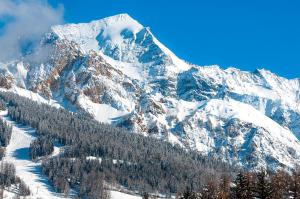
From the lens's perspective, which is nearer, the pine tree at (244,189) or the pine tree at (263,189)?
the pine tree at (263,189)

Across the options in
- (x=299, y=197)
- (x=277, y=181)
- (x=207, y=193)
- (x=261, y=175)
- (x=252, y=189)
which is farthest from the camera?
(x=207, y=193)

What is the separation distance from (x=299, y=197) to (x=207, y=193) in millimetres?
53387

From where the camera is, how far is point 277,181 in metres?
161

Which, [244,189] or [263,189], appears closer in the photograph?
[263,189]

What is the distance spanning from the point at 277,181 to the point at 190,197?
3289 centimetres

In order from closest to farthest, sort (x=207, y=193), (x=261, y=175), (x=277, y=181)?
1. (x=261, y=175)
2. (x=277, y=181)
3. (x=207, y=193)

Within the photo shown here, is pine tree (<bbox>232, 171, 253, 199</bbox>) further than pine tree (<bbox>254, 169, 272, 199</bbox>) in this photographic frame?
Yes

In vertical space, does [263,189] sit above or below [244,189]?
below

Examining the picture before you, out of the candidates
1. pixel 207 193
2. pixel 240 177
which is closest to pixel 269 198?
pixel 240 177

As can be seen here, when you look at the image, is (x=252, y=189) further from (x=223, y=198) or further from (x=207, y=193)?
(x=207, y=193)

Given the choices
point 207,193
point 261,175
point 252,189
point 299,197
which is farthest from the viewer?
point 207,193

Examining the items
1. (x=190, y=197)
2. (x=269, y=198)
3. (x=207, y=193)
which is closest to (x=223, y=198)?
(x=190, y=197)

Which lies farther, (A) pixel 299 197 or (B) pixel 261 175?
(A) pixel 299 197

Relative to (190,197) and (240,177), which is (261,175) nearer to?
(240,177)
